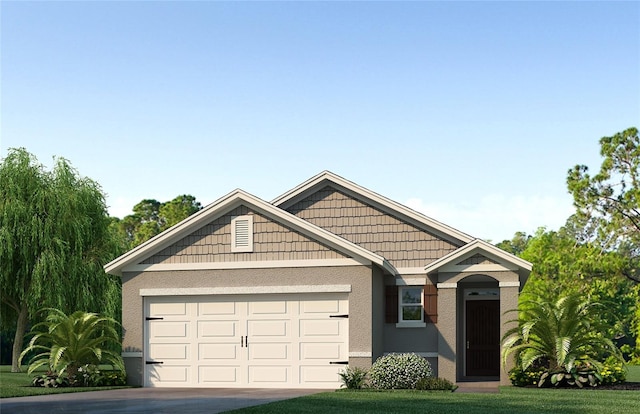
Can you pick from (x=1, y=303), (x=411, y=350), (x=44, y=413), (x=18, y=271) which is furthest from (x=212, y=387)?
(x=1, y=303)

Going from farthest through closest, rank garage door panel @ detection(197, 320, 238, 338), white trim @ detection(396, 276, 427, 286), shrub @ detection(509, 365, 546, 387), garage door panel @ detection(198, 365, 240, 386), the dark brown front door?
the dark brown front door
white trim @ detection(396, 276, 427, 286)
garage door panel @ detection(197, 320, 238, 338)
garage door panel @ detection(198, 365, 240, 386)
shrub @ detection(509, 365, 546, 387)

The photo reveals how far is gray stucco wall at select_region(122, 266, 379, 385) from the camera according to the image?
926 inches

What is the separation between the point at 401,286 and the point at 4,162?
15.8 meters

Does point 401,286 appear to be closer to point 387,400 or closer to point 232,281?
point 232,281

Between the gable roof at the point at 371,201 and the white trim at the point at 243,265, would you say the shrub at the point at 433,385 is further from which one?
the gable roof at the point at 371,201

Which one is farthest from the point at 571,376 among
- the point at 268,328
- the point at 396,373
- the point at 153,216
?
the point at 153,216

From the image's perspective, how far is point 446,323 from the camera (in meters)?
25.0

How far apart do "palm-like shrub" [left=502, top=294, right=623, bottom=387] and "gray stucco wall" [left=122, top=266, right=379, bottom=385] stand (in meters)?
3.84

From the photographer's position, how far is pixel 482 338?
29453 millimetres

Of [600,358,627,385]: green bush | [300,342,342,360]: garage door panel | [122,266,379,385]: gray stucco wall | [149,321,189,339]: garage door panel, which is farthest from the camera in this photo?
[149,321,189,339]: garage door panel

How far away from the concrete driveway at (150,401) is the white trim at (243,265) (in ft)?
11.1

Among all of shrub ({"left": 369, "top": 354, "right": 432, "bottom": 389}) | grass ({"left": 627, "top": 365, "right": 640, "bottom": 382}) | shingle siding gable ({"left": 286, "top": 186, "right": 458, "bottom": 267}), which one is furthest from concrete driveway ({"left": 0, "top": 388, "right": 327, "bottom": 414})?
grass ({"left": 627, "top": 365, "right": 640, "bottom": 382})

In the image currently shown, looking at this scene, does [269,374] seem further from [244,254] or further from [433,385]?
[433,385]

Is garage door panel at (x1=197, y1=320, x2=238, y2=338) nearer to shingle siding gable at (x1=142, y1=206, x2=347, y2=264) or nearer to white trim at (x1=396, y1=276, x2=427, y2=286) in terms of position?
shingle siding gable at (x1=142, y1=206, x2=347, y2=264)
